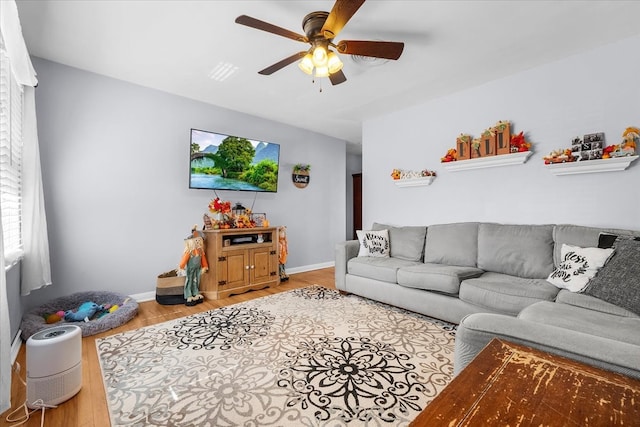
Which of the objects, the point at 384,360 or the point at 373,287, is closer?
the point at 384,360

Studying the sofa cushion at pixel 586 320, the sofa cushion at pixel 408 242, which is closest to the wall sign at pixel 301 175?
the sofa cushion at pixel 408 242

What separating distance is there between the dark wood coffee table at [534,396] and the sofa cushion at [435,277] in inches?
66.2

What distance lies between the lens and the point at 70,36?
2365mm

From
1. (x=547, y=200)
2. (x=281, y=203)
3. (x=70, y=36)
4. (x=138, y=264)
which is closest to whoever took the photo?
(x=70, y=36)

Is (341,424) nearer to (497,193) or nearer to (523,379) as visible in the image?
(523,379)

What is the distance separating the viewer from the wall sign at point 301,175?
4723mm

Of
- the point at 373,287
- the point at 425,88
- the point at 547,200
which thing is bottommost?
the point at 373,287

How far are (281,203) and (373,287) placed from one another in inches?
86.1

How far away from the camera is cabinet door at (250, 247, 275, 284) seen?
3672mm

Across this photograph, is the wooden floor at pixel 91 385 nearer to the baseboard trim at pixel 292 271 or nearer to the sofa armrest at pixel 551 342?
the baseboard trim at pixel 292 271

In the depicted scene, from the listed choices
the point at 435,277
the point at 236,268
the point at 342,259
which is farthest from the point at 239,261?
the point at 435,277

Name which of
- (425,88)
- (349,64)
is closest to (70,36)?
(349,64)

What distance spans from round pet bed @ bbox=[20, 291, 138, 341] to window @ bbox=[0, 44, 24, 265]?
61cm

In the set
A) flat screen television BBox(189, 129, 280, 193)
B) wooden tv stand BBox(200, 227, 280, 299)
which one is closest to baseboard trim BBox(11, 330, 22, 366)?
wooden tv stand BBox(200, 227, 280, 299)
